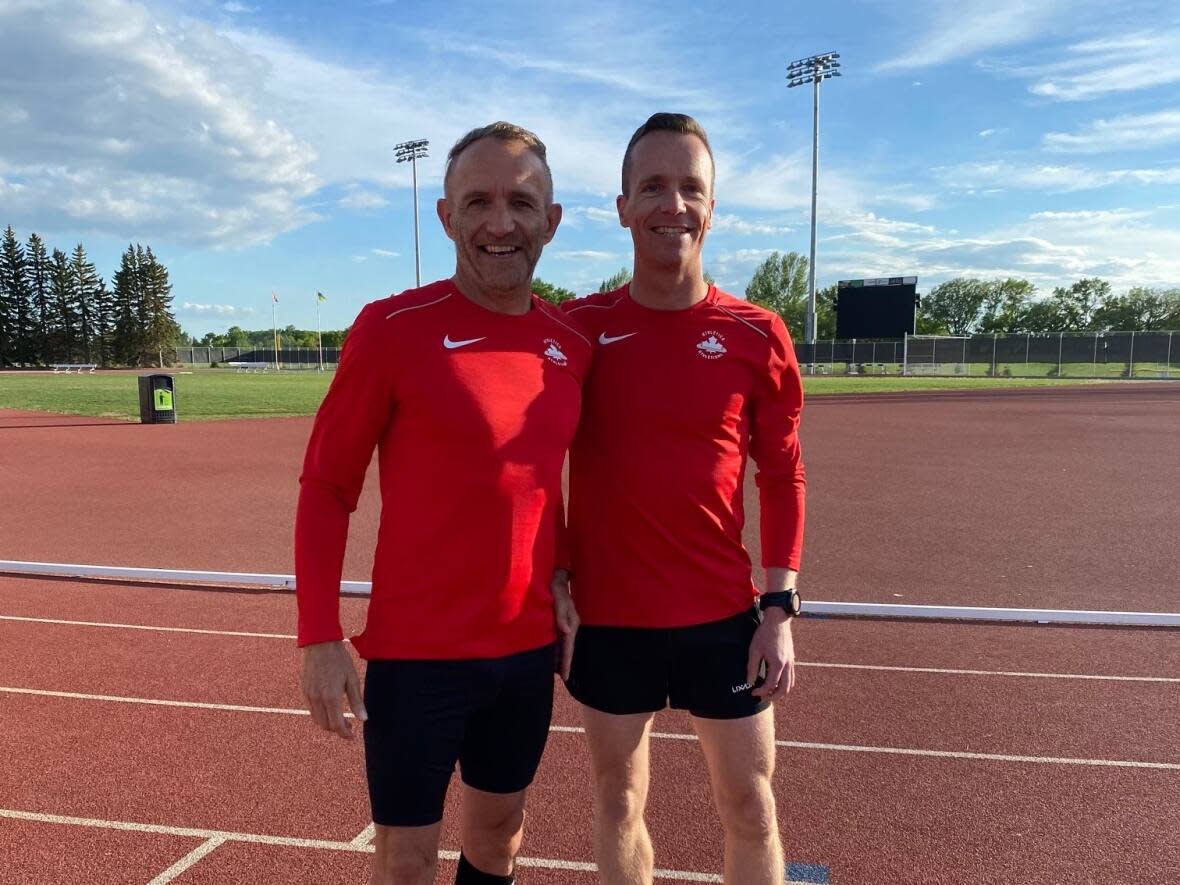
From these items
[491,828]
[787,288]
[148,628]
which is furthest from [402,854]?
[787,288]

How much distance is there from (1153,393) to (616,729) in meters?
34.9

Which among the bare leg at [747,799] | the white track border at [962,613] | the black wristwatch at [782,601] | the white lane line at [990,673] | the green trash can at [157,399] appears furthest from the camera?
the green trash can at [157,399]

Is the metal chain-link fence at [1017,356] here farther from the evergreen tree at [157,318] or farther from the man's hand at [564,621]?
the evergreen tree at [157,318]

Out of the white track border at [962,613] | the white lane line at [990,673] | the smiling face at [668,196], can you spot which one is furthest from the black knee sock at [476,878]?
the white track border at [962,613]

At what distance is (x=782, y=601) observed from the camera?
221 cm

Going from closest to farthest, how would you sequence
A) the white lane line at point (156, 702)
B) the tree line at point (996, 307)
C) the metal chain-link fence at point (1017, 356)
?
the white lane line at point (156, 702) → the metal chain-link fence at point (1017, 356) → the tree line at point (996, 307)

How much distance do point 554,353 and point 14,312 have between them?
340 feet

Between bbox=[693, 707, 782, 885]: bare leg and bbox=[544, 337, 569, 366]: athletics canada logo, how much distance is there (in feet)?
3.37

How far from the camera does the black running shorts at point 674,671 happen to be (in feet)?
7.00

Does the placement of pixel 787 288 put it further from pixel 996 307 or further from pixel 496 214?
pixel 496 214

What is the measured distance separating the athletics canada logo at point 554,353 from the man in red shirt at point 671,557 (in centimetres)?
15

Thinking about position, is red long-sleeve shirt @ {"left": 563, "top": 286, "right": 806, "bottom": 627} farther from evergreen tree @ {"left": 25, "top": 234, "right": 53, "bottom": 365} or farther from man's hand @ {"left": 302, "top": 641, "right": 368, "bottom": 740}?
evergreen tree @ {"left": 25, "top": 234, "right": 53, "bottom": 365}

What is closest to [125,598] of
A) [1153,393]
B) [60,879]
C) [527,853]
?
[60,879]

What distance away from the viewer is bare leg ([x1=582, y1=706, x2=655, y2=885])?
Result: 216cm
